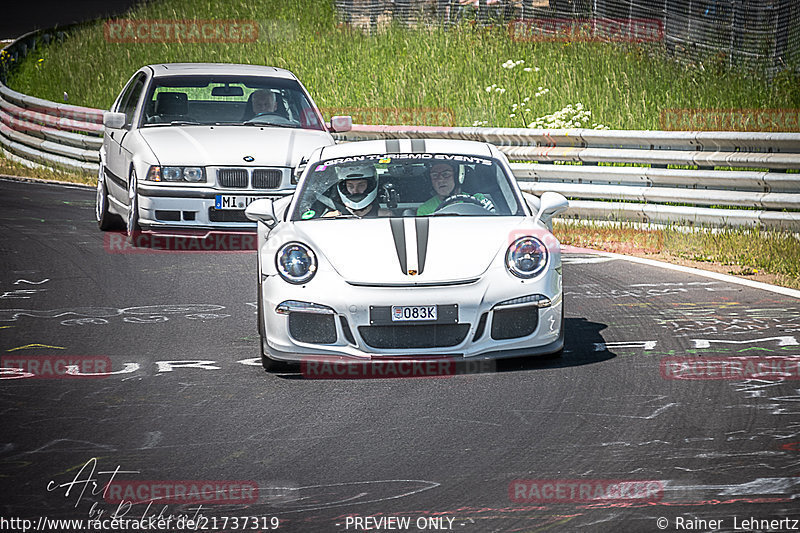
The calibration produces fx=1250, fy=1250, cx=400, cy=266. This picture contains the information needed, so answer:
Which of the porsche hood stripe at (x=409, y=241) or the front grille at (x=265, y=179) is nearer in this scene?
the porsche hood stripe at (x=409, y=241)

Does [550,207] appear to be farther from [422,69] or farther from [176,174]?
[422,69]

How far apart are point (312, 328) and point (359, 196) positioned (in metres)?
1.40

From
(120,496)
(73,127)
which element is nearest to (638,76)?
(73,127)

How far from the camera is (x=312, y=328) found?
682cm

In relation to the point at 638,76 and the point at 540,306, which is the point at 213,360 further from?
the point at 638,76

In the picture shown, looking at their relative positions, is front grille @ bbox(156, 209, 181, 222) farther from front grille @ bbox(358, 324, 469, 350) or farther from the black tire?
front grille @ bbox(358, 324, 469, 350)

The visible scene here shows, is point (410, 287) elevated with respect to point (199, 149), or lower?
elevated

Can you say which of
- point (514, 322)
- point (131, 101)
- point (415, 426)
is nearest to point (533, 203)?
point (514, 322)

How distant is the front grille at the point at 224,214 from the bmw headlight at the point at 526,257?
5.15 m

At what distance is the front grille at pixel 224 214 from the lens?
463 inches

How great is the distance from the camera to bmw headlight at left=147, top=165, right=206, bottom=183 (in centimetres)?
1176

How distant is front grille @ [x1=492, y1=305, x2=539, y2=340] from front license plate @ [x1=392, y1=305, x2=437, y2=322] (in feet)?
1.22

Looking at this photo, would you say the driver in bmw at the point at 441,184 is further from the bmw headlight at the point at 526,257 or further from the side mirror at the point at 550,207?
the bmw headlight at the point at 526,257

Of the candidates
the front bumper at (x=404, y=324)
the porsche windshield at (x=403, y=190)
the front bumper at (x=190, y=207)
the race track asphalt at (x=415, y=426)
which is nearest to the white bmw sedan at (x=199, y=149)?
the front bumper at (x=190, y=207)
